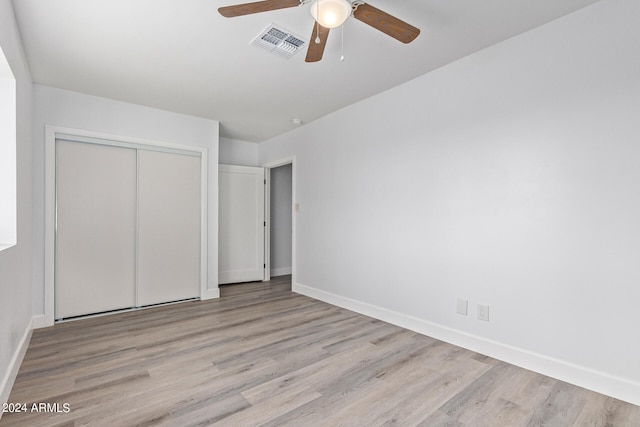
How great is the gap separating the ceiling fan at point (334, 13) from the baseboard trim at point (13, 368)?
8.01ft

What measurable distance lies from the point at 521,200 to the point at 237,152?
172 inches

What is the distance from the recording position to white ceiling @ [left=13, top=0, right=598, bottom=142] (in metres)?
2.11

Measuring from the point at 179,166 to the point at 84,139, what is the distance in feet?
3.35

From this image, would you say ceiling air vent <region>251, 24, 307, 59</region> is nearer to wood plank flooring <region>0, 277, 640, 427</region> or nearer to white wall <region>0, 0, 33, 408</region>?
white wall <region>0, 0, 33, 408</region>

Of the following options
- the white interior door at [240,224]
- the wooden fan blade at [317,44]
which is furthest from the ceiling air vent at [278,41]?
the white interior door at [240,224]

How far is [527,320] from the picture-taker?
92.7 inches

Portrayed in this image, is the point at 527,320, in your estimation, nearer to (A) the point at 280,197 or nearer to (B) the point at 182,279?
(B) the point at 182,279

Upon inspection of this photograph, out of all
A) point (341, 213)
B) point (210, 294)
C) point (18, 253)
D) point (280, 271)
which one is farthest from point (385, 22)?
point (280, 271)

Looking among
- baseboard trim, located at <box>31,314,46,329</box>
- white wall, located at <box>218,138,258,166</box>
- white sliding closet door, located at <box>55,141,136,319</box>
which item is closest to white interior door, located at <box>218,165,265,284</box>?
white wall, located at <box>218,138,258,166</box>

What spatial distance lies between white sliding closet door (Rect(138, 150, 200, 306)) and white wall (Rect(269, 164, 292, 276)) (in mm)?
1902

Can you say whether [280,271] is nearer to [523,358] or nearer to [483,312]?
[483,312]

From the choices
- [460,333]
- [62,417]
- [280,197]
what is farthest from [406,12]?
[280,197]

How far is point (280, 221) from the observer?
614cm

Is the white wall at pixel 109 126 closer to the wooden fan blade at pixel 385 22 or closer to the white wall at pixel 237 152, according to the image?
the white wall at pixel 237 152
